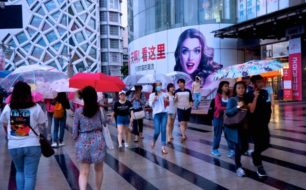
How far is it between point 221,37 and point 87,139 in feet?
80.1

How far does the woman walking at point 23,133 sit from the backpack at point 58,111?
5.09m

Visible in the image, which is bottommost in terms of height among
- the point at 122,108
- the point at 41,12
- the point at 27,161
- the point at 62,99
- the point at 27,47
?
the point at 27,161

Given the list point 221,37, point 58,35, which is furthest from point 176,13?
point 58,35

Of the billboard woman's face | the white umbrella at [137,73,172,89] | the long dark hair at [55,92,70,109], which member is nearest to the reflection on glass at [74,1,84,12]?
the billboard woman's face

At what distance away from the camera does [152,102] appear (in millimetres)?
8680

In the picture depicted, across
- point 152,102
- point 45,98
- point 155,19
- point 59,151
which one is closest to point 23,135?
point 152,102

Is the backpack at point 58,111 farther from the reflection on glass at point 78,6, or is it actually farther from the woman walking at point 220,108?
the reflection on glass at point 78,6

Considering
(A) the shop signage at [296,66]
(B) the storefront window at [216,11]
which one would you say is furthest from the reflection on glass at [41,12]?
(A) the shop signage at [296,66]

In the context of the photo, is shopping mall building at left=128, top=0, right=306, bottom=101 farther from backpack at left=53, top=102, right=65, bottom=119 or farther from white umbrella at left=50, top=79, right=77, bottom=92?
backpack at left=53, top=102, right=65, bottom=119

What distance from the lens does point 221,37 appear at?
28078 mm

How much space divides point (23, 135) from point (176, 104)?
5971 mm

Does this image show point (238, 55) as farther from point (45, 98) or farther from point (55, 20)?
point (55, 20)

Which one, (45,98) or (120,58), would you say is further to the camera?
(120,58)

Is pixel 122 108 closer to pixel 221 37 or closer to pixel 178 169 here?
pixel 178 169
